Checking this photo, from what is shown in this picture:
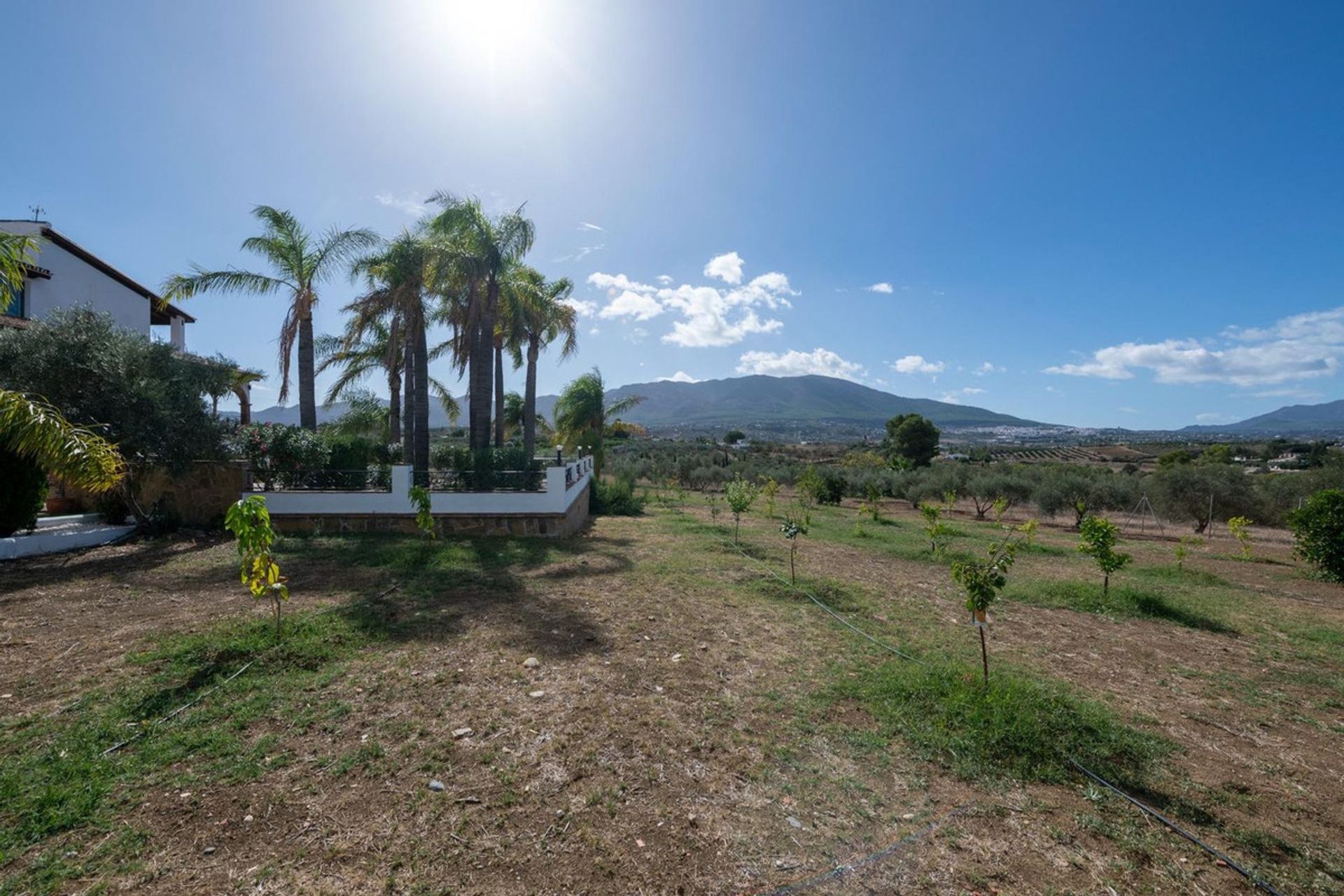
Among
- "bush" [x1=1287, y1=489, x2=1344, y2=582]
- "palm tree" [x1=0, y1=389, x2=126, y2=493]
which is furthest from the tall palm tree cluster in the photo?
"bush" [x1=1287, y1=489, x2=1344, y2=582]

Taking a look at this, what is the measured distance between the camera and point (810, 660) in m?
6.08

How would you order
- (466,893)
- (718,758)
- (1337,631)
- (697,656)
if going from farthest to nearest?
1. (1337,631)
2. (697,656)
3. (718,758)
4. (466,893)

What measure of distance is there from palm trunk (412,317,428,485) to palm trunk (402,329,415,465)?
5.9 inches

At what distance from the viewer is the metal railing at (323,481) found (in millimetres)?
13117

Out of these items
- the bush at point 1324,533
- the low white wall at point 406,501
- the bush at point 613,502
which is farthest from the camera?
the bush at point 613,502

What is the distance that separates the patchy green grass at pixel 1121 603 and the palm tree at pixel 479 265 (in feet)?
43.1

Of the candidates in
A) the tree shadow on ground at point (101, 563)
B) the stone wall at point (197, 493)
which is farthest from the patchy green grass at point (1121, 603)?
the stone wall at point (197, 493)

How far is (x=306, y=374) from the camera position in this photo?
15008mm

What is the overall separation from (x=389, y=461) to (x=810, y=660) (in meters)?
14.3

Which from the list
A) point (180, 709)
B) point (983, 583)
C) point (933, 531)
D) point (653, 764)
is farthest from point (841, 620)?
point (933, 531)

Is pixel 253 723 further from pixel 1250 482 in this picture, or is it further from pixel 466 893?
pixel 1250 482

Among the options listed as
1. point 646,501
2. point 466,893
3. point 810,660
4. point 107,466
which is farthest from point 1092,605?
point 646,501

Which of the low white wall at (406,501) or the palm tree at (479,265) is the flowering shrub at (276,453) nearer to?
the low white wall at (406,501)

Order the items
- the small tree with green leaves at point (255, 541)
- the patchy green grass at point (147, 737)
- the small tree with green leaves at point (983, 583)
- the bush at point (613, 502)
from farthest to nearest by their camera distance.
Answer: the bush at point (613, 502), the small tree with green leaves at point (255, 541), the small tree with green leaves at point (983, 583), the patchy green grass at point (147, 737)
